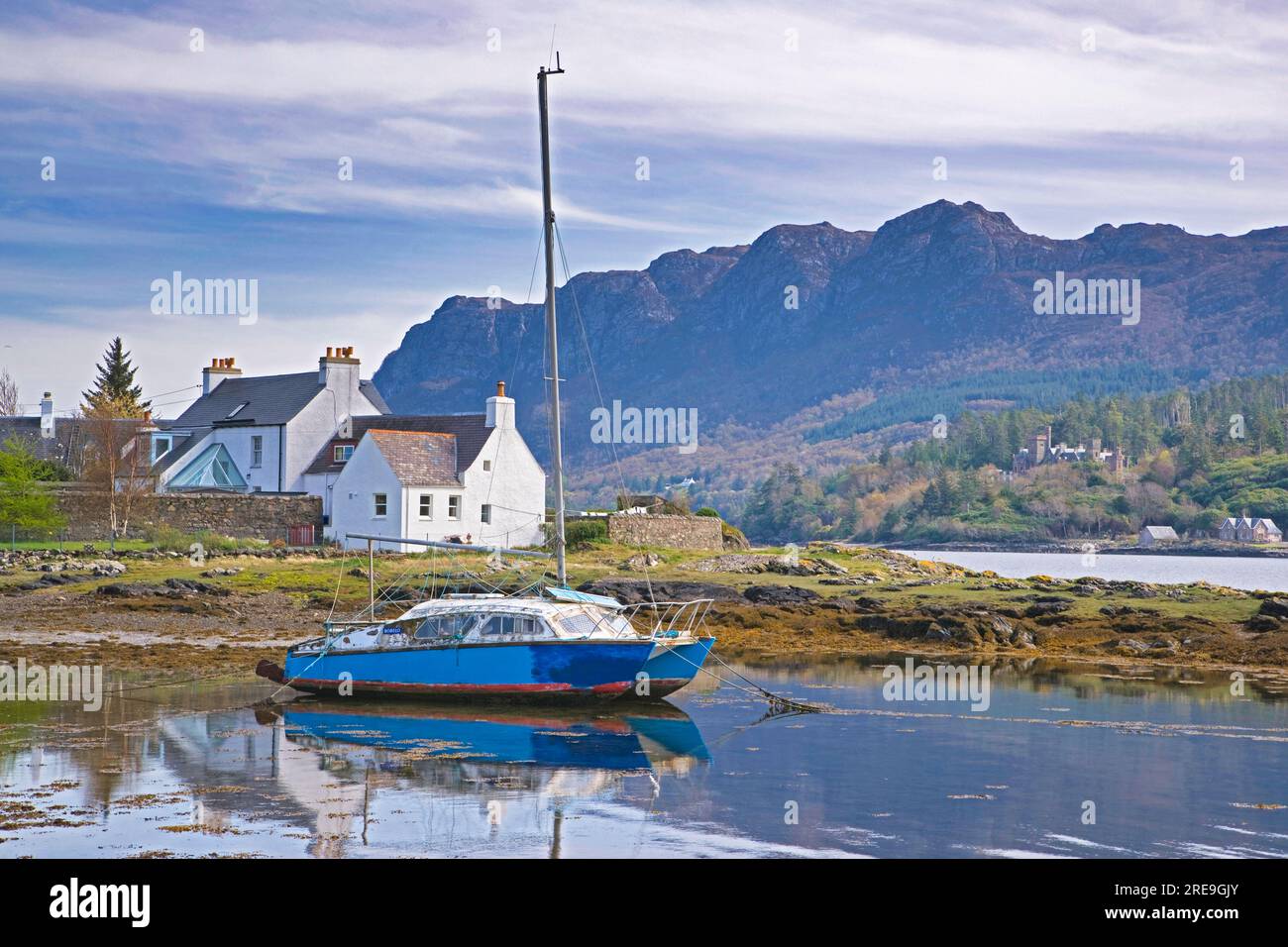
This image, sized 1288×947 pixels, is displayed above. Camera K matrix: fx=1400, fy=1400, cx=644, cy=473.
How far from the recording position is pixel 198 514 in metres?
56.8

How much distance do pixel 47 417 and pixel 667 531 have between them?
1419 inches

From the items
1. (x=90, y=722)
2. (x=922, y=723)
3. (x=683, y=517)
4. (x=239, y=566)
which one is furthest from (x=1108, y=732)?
(x=683, y=517)

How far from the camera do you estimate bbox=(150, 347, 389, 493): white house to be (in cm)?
6194

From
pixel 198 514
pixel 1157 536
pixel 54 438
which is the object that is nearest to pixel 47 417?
pixel 54 438

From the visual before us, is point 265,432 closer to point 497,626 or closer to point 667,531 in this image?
point 667,531

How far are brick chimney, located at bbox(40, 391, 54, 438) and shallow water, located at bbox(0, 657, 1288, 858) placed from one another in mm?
51519

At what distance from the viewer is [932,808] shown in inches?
688

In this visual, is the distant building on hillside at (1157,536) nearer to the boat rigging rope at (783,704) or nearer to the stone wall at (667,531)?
the stone wall at (667,531)

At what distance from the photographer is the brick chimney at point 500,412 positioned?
2308 inches
